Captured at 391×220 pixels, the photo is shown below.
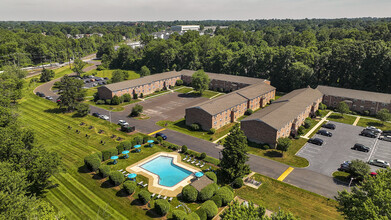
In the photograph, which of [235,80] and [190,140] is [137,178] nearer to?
[190,140]

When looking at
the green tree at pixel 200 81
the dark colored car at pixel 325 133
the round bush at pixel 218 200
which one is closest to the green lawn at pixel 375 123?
the dark colored car at pixel 325 133

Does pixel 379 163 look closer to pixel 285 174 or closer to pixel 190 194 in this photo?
pixel 285 174

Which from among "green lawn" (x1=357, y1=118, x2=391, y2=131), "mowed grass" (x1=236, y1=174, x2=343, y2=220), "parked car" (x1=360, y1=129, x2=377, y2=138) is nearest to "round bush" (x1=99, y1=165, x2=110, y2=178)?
"mowed grass" (x1=236, y1=174, x2=343, y2=220)

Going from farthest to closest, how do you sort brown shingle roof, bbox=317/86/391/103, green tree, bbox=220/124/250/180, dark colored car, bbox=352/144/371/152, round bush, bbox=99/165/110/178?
1. brown shingle roof, bbox=317/86/391/103
2. dark colored car, bbox=352/144/371/152
3. round bush, bbox=99/165/110/178
4. green tree, bbox=220/124/250/180

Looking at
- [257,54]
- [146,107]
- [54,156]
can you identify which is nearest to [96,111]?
[146,107]

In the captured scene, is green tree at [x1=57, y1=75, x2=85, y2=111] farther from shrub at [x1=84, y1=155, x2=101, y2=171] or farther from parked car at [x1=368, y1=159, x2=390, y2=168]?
parked car at [x1=368, y1=159, x2=390, y2=168]
